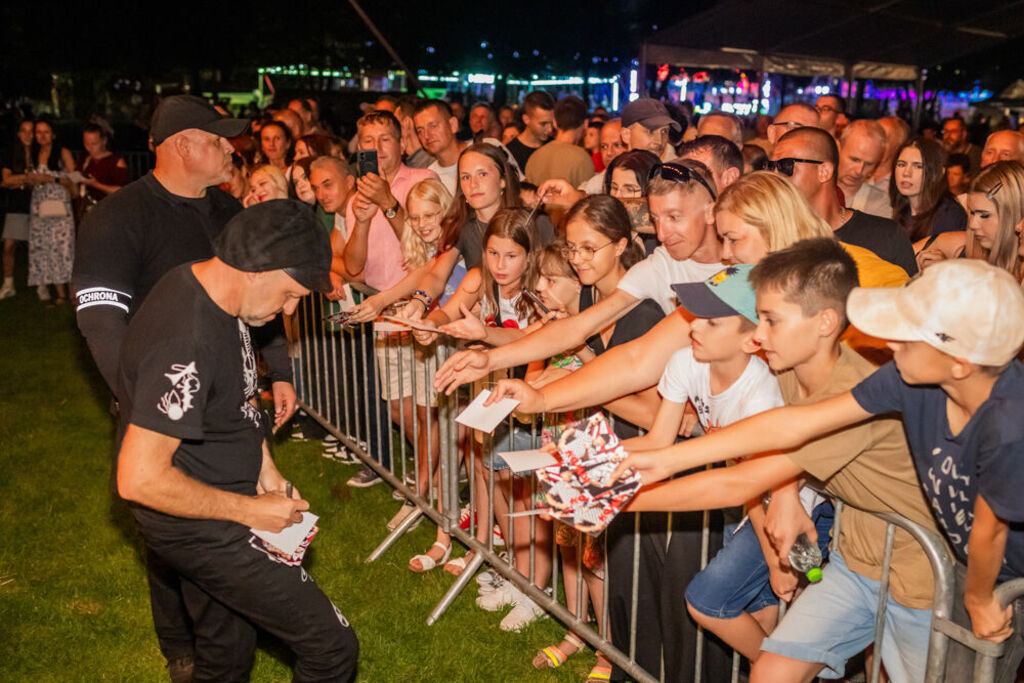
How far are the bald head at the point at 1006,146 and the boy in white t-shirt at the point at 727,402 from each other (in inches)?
205

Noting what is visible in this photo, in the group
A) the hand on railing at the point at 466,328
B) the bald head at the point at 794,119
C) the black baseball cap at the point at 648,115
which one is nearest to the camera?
the hand on railing at the point at 466,328

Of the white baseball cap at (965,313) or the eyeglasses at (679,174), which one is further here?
the eyeglasses at (679,174)

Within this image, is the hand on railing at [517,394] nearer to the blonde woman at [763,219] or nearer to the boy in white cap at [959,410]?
the boy in white cap at [959,410]

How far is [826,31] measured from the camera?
1808 cm

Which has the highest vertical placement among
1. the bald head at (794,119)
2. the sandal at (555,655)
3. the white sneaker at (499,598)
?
the bald head at (794,119)

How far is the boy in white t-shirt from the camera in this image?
304 centimetres

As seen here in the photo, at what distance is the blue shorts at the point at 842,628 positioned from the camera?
2916mm

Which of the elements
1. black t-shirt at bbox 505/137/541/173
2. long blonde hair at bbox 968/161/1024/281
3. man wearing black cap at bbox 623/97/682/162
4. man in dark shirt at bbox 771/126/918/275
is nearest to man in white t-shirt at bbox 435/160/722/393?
man in dark shirt at bbox 771/126/918/275

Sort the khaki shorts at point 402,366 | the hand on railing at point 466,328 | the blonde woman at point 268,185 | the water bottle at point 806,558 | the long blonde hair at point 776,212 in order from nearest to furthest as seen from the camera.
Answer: the water bottle at point 806,558, the long blonde hair at point 776,212, the hand on railing at point 466,328, the khaki shorts at point 402,366, the blonde woman at point 268,185

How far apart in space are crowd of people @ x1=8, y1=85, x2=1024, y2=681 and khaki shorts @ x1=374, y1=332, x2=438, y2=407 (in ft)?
0.10

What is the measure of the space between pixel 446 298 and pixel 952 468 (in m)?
3.60

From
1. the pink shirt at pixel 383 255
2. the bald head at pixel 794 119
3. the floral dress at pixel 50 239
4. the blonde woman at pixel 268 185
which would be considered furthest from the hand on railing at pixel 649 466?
the floral dress at pixel 50 239

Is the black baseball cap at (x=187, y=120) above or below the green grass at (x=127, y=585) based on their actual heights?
above

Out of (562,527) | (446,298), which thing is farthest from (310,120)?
(562,527)
